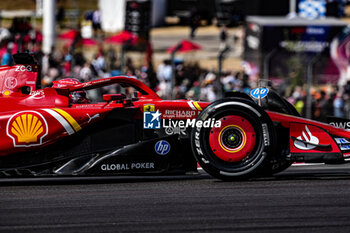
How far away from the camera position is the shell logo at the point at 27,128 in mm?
7629

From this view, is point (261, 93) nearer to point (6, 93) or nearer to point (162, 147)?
point (162, 147)

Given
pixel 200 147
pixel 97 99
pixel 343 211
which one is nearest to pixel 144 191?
pixel 200 147

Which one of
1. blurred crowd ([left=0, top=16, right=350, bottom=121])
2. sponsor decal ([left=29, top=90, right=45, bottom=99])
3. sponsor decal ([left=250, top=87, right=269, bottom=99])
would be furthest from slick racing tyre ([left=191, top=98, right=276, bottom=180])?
blurred crowd ([left=0, top=16, right=350, bottom=121])

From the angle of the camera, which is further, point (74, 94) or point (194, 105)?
point (74, 94)

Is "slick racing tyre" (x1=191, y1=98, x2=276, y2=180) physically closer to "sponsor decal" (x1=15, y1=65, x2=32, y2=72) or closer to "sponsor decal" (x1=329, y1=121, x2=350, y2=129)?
"sponsor decal" (x1=329, y1=121, x2=350, y2=129)

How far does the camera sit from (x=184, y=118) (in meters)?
7.86

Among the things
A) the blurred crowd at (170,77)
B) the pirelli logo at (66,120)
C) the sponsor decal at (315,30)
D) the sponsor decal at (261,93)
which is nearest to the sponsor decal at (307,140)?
the sponsor decal at (261,93)

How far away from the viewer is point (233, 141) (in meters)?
7.69

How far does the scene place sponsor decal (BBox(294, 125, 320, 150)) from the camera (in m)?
7.88

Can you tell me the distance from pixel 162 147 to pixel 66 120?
104cm

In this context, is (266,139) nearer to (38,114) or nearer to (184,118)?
(184,118)

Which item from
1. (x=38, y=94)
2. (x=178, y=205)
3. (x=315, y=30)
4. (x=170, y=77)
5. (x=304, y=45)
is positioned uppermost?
(x=315, y=30)

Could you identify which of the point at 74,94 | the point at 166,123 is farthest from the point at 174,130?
the point at 74,94

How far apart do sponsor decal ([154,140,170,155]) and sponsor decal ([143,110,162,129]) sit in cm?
17
